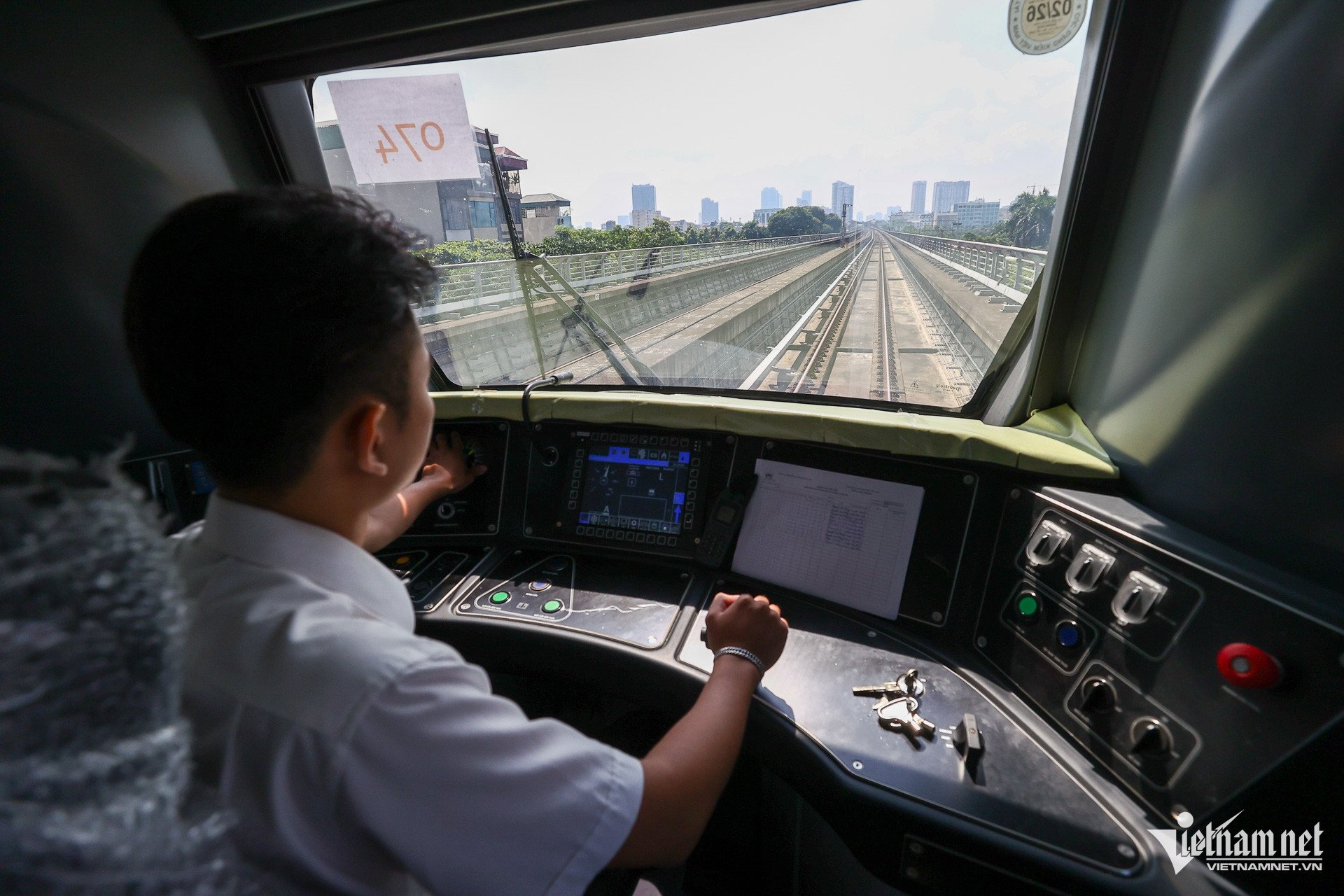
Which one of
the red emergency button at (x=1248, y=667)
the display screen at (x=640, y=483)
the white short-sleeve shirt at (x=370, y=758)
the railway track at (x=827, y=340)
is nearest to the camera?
the white short-sleeve shirt at (x=370, y=758)

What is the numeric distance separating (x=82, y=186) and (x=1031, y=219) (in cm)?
276

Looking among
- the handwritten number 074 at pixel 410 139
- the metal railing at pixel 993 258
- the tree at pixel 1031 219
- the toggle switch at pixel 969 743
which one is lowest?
the toggle switch at pixel 969 743

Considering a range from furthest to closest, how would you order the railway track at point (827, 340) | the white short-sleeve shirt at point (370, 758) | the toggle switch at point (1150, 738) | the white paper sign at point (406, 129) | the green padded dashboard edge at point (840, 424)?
the white paper sign at point (406, 129), the railway track at point (827, 340), the green padded dashboard edge at point (840, 424), the toggle switch at point (1150, 738), the white short-sleeve shirt at point (370, 758)

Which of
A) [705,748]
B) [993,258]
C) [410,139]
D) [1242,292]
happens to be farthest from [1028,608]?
[410,139]

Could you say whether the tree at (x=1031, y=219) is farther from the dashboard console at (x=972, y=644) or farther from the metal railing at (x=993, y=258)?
the dashboard console at (x=972, y=644)

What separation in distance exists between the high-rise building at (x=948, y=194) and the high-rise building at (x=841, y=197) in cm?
25

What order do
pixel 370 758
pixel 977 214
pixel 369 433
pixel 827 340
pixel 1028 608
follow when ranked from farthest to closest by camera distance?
1. pixel 827 340
2. pixel 977 214
3. pixel 1028 608
4. pixel 369 433
5. pixel 370 758

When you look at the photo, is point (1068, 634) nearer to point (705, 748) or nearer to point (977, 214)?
point (705, 748)

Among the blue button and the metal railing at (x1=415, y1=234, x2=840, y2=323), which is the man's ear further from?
the metal railing at (x1=415, y1=234, x2=840, y2=323)

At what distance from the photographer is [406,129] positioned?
217cm

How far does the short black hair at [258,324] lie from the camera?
2.02 ft

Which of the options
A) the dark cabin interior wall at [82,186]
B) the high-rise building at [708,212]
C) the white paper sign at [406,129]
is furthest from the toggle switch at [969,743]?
the dark cabin interior wall at [82,186]

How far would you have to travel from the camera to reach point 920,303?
1.93 meters

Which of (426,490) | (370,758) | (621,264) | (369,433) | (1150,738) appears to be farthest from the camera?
(621,264)
